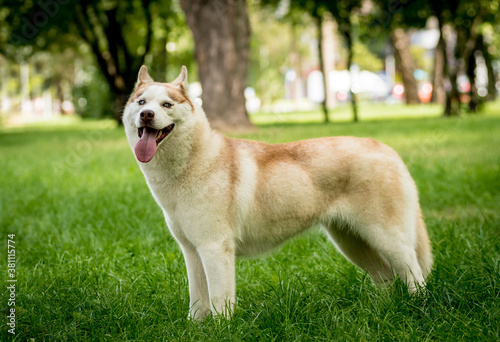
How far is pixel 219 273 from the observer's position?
364 centimetres

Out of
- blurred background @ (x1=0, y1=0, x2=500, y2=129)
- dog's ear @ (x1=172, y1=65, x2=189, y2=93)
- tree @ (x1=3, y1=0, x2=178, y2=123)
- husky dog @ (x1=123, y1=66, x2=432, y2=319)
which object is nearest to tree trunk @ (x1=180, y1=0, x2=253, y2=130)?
blurred background @ (x1=0, y1=0, x2=500, y2=129)

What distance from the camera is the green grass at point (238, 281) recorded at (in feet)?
11.4

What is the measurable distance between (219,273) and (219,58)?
14.4 m

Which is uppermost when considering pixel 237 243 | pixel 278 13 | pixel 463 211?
pixel 278 13

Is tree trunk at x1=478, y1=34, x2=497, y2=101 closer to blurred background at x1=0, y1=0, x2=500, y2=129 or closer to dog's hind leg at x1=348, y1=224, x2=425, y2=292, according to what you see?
blurred background at x1=0, y1=0, x2=500, y2=129

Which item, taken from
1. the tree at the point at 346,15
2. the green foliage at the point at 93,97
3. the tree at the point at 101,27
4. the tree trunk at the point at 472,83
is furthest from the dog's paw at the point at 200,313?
the green foliage at the point at 93,97

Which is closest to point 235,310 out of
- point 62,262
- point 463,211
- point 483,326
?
point 483,326

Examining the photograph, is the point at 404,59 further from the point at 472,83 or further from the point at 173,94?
the point at 173,94

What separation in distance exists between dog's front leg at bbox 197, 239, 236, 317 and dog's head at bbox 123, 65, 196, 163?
656 mm

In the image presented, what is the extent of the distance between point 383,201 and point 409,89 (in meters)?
36.6

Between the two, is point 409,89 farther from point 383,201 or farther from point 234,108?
point 383,201

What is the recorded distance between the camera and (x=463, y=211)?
6711 millimetres

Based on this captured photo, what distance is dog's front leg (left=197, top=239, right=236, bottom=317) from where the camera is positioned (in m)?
3.63

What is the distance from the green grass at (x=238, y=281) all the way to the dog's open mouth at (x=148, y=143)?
0.97 m
